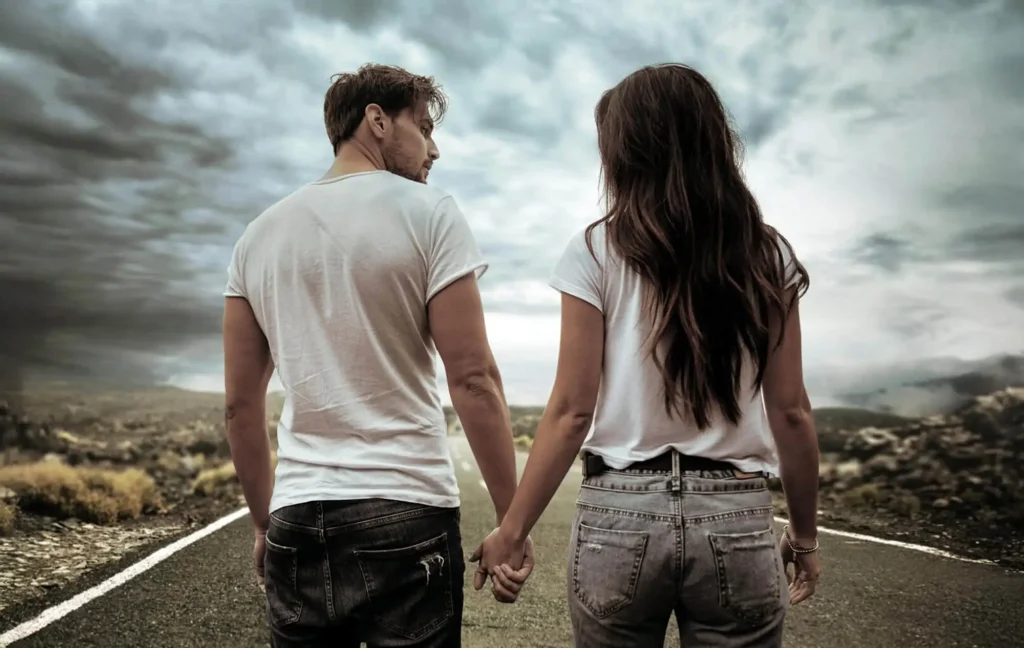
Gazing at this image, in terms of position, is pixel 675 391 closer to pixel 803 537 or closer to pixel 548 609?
pixel 803 537

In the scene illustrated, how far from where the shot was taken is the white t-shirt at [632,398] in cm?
112

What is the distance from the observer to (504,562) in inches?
49.7

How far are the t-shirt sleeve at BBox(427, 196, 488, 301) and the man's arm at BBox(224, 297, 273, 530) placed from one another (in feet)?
1.01

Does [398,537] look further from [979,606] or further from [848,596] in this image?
[979,606]

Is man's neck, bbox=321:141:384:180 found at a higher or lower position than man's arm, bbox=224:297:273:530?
higher

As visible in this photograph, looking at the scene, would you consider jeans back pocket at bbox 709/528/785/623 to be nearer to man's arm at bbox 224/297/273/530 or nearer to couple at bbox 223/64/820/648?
couple at bbox 223/64/820/648

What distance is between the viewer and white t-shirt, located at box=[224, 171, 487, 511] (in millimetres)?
1173

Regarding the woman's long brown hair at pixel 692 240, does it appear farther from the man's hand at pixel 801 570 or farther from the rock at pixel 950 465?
the rock at pixel 950 465

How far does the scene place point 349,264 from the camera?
118 cm

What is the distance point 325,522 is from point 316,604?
0.11 meters

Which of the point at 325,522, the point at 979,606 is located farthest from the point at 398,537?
the point at 979,606

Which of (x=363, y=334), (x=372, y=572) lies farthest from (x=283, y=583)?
(x=363, y=334)


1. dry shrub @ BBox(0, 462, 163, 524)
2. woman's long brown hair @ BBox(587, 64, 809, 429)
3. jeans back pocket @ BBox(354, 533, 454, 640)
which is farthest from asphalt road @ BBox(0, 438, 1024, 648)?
woman's long brown hair @ BBox(587, 64, 809, 429)

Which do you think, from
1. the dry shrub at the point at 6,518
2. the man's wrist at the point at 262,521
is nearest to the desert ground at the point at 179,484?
the dry shrub at the point at 6,518
